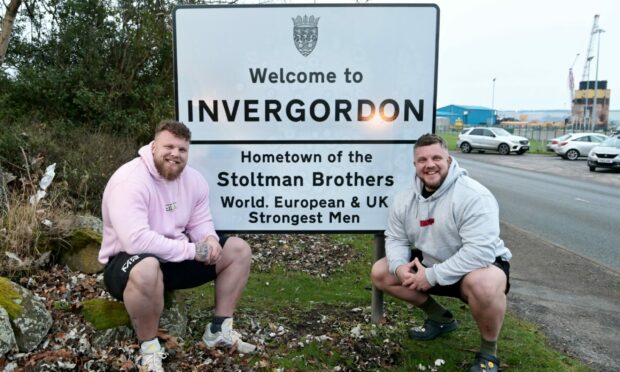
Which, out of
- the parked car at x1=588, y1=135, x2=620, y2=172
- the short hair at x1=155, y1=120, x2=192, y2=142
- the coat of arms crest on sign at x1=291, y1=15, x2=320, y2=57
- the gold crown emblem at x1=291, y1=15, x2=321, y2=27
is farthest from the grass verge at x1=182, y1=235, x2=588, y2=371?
the parked car at x1=588, y1=135, x2=620, y2=172

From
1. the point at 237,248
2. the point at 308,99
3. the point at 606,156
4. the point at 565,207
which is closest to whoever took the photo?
the point at 237,248

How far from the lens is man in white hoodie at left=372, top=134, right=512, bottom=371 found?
10.0ft

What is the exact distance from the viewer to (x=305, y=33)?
11.7 ft

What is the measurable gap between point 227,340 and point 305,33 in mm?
2113

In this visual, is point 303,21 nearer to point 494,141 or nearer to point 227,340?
point 227,340

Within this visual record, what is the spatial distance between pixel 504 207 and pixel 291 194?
29.2 feet

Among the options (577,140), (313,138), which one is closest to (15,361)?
(313,138)

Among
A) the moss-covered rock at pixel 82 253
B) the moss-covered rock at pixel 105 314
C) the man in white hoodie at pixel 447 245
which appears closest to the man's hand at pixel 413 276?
the man in white hoodie at pixel 447 245

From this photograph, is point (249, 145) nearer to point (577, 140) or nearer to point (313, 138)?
point (313, 138)

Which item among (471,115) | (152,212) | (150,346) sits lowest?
(150,346)

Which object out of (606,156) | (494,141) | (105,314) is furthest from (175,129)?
(494,141)

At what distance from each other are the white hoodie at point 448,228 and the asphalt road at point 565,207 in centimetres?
456

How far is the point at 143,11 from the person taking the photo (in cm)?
1016

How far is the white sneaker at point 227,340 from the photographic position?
323 centimetres
